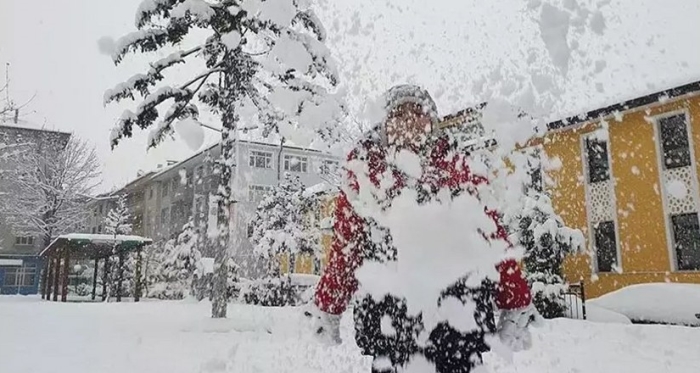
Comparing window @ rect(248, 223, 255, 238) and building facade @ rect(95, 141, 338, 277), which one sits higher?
building facade @ rect(95, 141, 338, 277)

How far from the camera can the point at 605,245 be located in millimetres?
16812

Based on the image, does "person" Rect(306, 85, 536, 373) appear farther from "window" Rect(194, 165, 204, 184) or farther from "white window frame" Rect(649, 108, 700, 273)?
"window" Rect(194, 165, 204, 184)

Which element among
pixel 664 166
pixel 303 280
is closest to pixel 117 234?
pixel 303 280

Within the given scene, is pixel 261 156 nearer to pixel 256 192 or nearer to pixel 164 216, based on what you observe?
pixel 256 192

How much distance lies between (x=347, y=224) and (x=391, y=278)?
287 millimetres

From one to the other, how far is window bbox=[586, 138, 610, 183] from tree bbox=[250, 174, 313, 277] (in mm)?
13667

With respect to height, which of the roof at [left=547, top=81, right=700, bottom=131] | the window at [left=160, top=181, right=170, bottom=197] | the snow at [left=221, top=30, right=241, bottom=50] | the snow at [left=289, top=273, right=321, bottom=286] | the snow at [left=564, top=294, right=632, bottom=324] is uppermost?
the window at [left=160, top=181, right=170, bottom=197]

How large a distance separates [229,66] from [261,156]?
29.5 m

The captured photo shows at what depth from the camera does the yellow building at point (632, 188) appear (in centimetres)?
1488

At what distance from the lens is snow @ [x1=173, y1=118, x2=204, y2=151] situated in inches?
412

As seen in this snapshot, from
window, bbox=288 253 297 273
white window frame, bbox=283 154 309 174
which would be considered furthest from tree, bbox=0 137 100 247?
A: window, bbox=288 253 297 273

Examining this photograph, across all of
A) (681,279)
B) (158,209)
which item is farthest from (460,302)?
(158,209)

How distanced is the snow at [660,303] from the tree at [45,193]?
32.6m

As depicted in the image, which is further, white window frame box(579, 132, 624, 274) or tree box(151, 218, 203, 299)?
tree box(151, 218, 203, 299)
